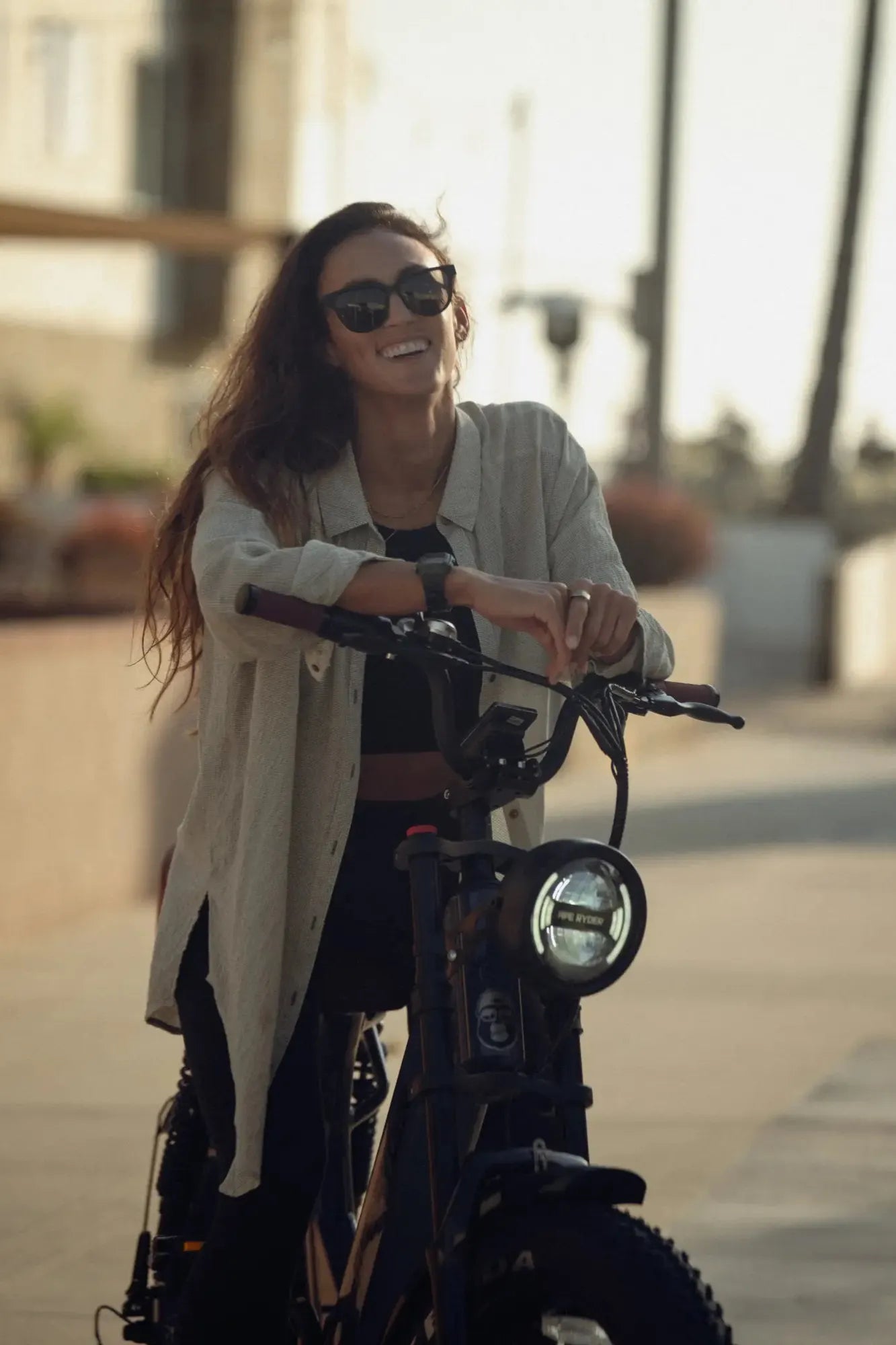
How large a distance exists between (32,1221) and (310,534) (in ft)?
7.56

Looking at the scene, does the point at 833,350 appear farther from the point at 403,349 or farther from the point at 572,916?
the point at 572,916

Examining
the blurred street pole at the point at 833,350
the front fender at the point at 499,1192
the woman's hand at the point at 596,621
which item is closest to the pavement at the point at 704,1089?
the front fender at the point at 499,1192

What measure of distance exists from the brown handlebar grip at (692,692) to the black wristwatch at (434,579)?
0.37 metres

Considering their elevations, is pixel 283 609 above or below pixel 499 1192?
above

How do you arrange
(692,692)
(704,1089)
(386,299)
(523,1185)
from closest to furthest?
1. (523,1185)
2. (692,692)
3. (386,299)
4. (704,1089)

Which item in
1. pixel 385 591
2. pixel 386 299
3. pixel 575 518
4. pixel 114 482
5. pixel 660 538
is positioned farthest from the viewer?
pixel 114 482

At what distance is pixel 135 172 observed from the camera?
2923cm

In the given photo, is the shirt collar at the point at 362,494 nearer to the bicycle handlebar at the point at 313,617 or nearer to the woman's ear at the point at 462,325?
the woman's ear at the point at 462,325

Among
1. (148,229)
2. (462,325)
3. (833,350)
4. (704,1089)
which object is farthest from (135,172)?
(462,325)

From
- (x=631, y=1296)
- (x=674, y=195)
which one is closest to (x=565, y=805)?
(x=631, y=1296)

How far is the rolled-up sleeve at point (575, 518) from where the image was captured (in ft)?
11.2

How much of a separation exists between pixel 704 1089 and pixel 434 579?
3790mm

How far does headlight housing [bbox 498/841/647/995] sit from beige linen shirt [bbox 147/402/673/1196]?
1.27 ft

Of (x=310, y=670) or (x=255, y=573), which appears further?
(x=310, y=670)
